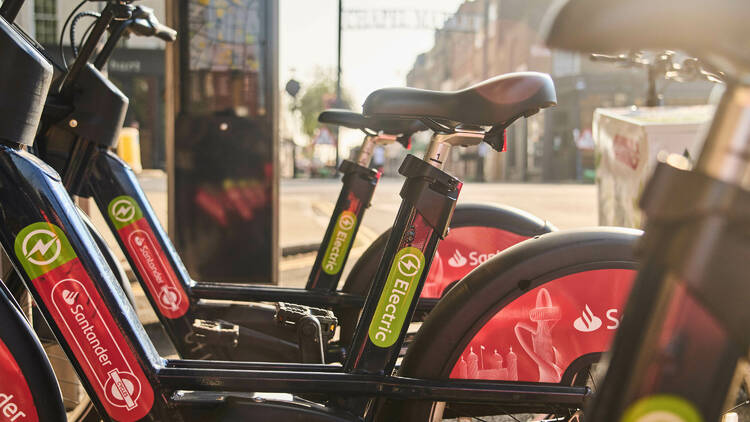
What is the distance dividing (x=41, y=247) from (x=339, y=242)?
1.53 m

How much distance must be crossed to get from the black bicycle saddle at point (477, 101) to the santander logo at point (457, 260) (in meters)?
1.00

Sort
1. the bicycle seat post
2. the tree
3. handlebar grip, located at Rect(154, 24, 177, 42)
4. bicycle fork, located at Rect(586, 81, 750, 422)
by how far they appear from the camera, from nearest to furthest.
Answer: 1. bicycle fork, located at Rect(586, 81, 750, 422)
2. the bicycle seat post
3. handlebar grip, located at Rect(154, 24, 177, 42)
4. the tree

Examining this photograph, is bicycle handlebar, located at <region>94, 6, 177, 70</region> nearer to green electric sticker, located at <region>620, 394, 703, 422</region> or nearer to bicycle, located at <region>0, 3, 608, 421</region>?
bicycle, located at <region>0, 3, 608, 421</region>

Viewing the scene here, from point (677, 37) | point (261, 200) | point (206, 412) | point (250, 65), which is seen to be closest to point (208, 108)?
point (250, 65)

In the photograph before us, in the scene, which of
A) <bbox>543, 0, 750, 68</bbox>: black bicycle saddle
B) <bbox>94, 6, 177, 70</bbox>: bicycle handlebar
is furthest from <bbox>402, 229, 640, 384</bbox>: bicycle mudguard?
<bbox>94, 6, 177, 70</bbox>: bicycle handlebar

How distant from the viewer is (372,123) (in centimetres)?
274

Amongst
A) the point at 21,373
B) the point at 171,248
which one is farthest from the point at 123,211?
the point at 21,373

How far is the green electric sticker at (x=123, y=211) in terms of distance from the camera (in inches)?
102

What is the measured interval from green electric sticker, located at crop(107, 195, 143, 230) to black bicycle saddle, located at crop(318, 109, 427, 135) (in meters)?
0.81

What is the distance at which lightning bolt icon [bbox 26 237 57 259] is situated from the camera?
5.22ft

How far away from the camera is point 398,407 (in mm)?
1696

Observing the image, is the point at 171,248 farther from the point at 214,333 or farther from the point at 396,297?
the point at 396,297

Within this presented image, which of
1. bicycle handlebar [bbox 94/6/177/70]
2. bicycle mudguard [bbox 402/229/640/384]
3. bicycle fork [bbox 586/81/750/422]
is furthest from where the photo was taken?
bicycle handlebar [bbox 94/6/177/70]

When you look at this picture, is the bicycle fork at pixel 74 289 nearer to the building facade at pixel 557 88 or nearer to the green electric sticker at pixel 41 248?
the green electric sticker at pixel 41 248
